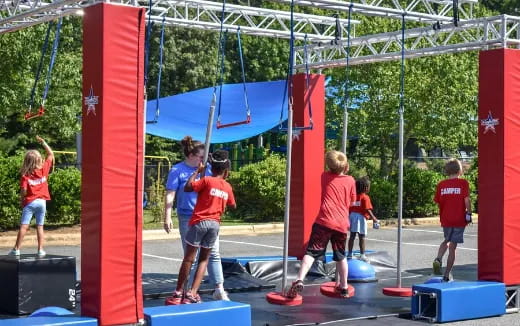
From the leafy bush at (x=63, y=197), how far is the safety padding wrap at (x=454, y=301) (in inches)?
411

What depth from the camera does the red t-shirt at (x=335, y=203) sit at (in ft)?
31.8

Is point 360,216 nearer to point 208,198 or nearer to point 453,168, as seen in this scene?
point 453,168

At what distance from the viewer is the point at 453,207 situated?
437 inches

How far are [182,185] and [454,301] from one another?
3.22 meters

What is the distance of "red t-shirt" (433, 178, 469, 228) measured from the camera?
11031 millimetres

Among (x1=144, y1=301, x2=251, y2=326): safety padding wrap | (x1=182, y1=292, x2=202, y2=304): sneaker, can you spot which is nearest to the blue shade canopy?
(x1=182, y1=292, x2=202, y2=304): sneaker

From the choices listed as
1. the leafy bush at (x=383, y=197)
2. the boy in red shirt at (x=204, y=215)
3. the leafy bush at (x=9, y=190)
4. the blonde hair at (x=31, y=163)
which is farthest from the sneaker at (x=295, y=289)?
the leafy bush at (x=383, y=197)

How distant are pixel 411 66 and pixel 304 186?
1113 centimetres

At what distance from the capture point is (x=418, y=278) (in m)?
12.4

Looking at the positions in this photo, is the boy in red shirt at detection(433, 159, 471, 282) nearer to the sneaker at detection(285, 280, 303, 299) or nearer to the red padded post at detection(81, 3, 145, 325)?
the sneaker at detection(285, 280, 303, 299)

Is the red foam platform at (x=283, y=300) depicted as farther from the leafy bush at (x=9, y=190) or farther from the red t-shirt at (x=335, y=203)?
the leafy bush at (x=9, y=190)

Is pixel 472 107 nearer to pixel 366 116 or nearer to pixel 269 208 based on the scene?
pixel 366 116

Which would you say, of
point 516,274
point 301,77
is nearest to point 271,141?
point 301,77

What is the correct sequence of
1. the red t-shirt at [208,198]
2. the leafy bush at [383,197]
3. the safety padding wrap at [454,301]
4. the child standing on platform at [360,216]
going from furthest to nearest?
the leafy bush at [383,197] → the child standing on platform at [360,216] → the safety padding wrap at [454,301] → the red t-shirt at [208,198]
